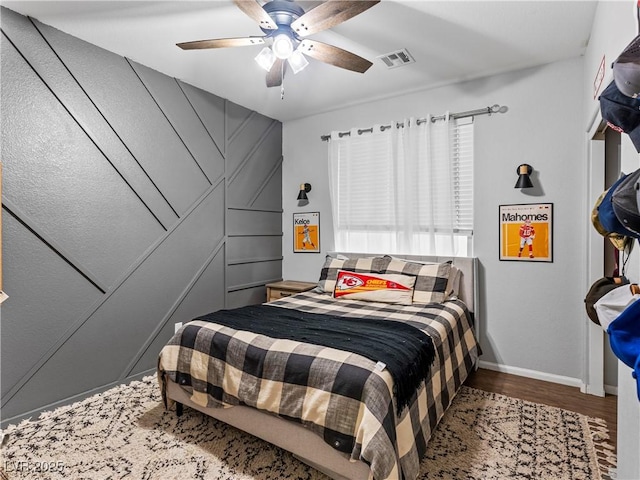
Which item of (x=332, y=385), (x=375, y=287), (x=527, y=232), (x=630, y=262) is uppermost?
(x=527, y=232)

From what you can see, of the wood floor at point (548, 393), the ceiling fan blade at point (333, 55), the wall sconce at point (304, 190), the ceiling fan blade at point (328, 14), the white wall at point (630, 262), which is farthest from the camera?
the wall sconce at point (304, 190)

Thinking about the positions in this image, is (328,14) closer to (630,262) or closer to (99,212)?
(630,262)

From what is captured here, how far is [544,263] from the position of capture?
298 cm

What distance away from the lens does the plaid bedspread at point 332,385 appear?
1.52 m

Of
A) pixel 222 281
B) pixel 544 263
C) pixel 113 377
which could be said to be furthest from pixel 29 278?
pixel 544 263

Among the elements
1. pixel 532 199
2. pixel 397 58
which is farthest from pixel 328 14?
pixel 532 199

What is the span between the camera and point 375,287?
10.2 ft

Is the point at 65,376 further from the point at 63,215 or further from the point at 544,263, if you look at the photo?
the point at 544,263

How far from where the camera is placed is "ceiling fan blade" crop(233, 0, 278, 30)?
1.81m

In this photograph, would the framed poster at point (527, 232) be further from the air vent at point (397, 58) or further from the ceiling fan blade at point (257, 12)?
the ceiling fan blade at point (257, 12)

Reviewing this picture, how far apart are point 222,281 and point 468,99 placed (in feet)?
10.1

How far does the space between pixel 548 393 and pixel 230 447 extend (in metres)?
2.43

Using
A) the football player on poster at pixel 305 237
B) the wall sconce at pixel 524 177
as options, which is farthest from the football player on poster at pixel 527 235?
the football player on poster at pixel 305 237

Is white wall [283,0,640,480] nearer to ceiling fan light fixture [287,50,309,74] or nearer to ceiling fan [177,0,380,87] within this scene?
ceiling fan [177,0,380,87]
